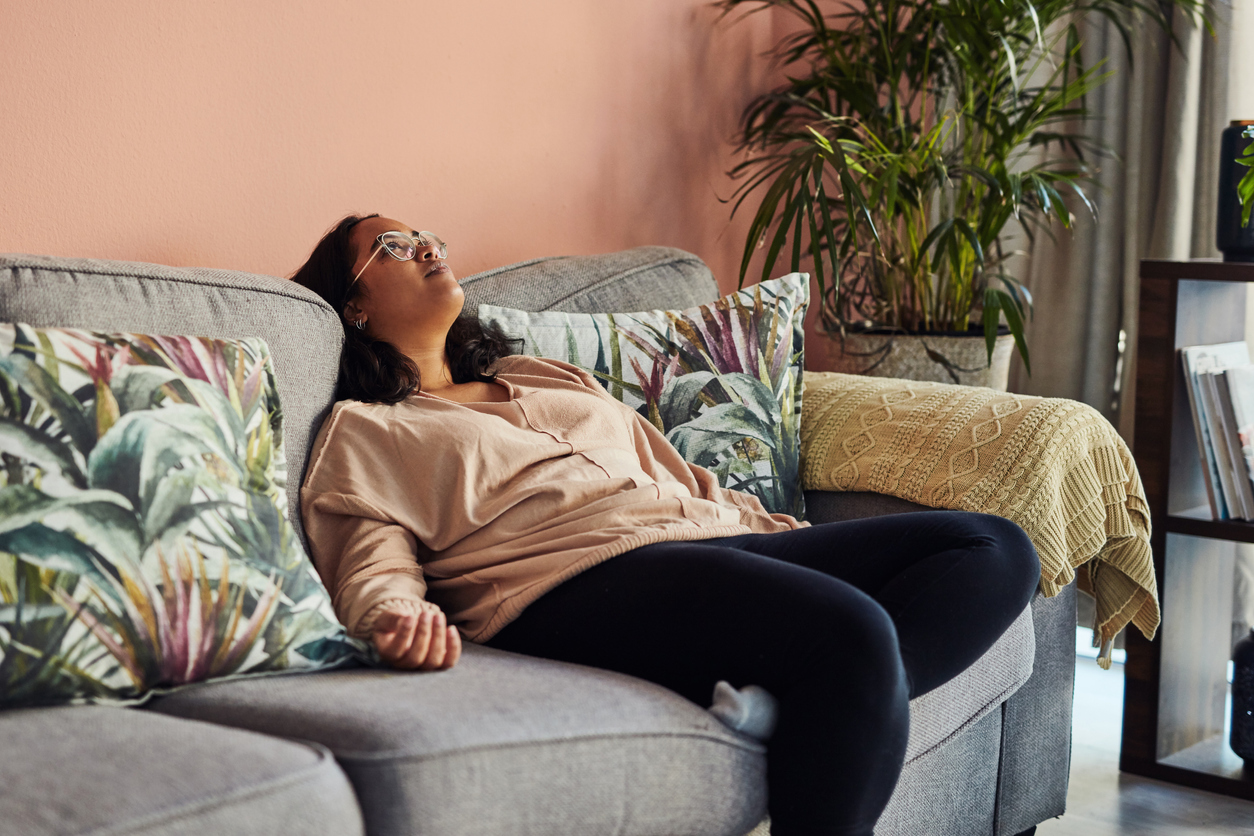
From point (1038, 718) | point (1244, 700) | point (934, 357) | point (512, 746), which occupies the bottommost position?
point (1244, 700)

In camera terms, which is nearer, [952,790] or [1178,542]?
[952,790]

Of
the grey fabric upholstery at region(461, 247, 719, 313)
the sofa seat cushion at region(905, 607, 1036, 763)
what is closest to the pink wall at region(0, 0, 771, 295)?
the grey fabric upholstery at region(461, 247, 719, 313)

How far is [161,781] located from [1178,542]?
173 cm

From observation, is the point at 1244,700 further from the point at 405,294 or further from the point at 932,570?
the point at 405,294

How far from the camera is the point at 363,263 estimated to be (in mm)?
1667

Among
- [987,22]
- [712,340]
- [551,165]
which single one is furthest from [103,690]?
[987,22]

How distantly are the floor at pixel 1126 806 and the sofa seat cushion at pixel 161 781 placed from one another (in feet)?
4.34

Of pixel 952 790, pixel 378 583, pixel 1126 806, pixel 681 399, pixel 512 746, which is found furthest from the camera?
pixel 1126 806

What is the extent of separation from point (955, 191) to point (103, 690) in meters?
2.17

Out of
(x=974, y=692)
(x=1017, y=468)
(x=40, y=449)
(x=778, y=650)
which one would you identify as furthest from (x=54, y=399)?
(x=1017, y=468)

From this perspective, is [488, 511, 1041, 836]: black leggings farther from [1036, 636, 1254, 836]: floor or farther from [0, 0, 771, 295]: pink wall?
[0, 0, 771, 295]: pink wall

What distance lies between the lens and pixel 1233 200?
196cm

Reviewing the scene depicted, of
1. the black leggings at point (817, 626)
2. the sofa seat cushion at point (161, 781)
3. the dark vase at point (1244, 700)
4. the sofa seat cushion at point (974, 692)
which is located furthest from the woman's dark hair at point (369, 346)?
the dark vase at point (1244, 700)

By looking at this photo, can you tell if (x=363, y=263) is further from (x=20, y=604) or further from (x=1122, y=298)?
(x=1122, y=298)
